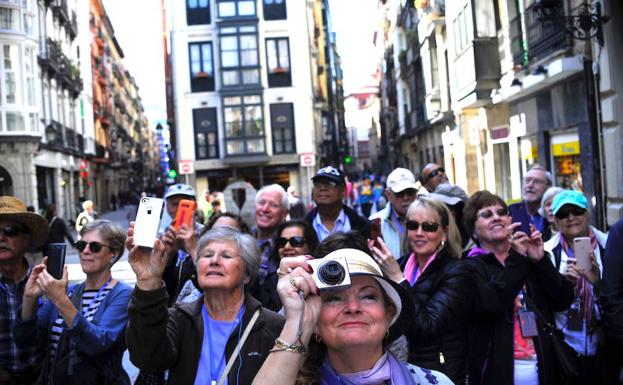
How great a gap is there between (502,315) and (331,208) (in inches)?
91.4

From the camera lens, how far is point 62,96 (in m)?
38.2

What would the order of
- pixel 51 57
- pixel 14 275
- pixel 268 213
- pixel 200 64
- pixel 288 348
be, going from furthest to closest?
pixel 200 64 → pixel 51 57 → pixel 268 213 → pixel 14 275 → pixel 288 348

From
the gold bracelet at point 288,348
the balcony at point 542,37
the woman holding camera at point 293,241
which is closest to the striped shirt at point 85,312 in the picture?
the woman holding camera at point 293,241

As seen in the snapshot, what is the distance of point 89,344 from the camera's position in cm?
361

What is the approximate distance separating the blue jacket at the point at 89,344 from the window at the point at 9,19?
28.3 metres

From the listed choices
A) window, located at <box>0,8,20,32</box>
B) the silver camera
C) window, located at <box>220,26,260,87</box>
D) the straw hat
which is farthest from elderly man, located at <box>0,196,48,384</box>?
window, located at <box>220,26,260,87</box>

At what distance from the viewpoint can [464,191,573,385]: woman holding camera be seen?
398cm

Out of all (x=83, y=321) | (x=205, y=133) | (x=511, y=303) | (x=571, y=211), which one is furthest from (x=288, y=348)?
(x=205, y=133)

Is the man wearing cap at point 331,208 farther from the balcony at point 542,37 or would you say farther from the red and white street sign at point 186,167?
the red and white street sign at point 186,167

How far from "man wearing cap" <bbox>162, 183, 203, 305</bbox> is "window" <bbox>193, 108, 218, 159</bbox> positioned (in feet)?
98.1

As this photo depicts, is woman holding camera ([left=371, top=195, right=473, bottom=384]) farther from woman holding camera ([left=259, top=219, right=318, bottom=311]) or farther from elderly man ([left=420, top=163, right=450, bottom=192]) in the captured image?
elderly man ([left=420, top=163, right=450, bottom=192])

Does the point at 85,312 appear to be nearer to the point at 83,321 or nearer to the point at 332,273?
the point at 83,321

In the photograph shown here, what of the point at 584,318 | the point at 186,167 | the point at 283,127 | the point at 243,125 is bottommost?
the point at 584,318

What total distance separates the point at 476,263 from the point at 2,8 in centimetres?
2941
